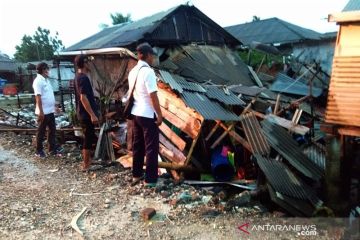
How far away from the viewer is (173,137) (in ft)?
21.8

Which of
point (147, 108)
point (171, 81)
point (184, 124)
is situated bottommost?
point (184, 124)

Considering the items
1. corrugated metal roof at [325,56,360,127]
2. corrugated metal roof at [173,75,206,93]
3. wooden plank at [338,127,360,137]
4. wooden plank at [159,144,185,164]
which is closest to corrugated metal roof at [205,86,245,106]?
corrugated metal roof at [173,75,206,93]

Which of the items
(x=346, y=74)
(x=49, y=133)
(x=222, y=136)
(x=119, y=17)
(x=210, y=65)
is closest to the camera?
(x=346, y=74)

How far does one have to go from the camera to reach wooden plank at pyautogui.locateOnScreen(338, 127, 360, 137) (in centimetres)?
512

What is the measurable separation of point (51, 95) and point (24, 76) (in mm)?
22919

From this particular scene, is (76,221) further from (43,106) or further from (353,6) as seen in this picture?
(353,6)

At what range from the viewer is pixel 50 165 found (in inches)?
250

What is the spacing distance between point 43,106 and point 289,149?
4677 millimetres

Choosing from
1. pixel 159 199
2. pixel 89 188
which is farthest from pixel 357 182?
pixel 89 188

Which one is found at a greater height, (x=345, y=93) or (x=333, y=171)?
(x=345, y=93)

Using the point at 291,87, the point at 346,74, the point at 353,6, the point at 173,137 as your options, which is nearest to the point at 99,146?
the point at 173,137

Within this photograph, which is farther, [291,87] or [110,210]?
[291,87]

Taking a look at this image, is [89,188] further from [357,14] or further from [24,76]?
[24,76]

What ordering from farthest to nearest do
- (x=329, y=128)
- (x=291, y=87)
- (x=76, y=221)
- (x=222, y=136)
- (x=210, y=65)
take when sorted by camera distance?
(x=210, y=65)
(x=291, y=87)
(x=222, y=136)
(x=329, y=128)
(x=76, y=221)
